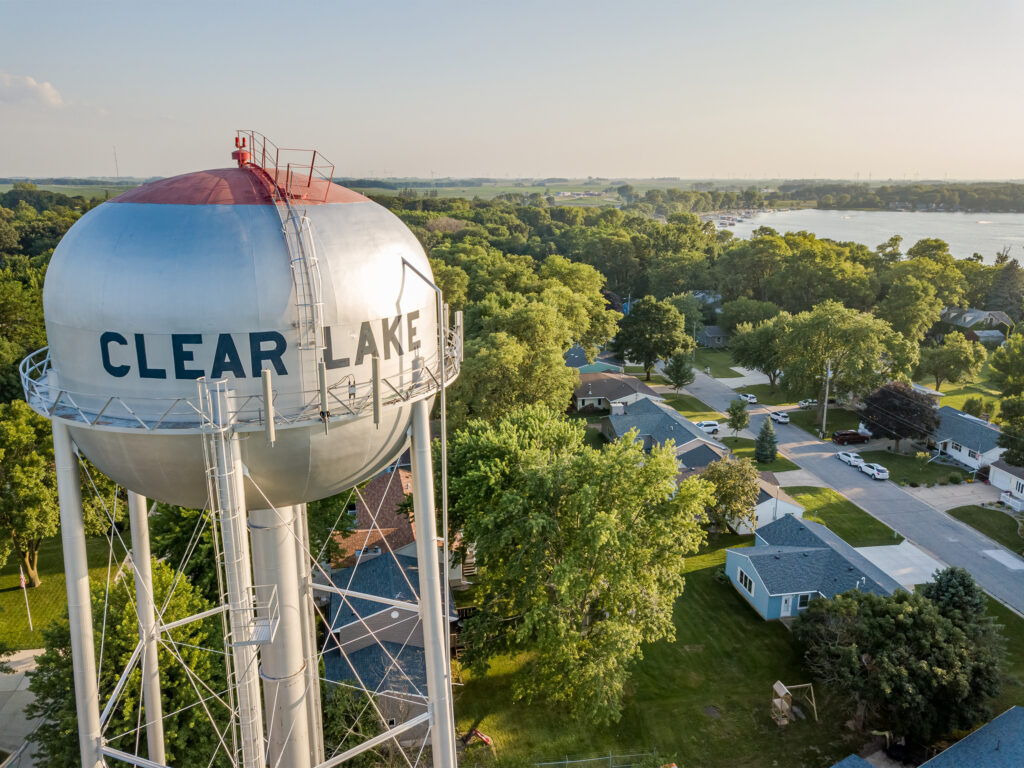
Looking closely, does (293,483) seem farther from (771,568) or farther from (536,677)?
(771,568)

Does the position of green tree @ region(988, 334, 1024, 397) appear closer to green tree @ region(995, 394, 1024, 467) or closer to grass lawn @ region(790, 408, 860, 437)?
green tree @ region(995, 394, 1024, 467)

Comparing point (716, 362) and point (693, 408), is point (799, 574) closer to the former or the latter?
point (693, 408)

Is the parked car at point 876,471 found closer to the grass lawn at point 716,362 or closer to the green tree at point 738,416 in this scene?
the green tree at point 738,416

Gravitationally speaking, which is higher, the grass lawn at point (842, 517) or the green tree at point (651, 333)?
the green tree at point (651, 333)

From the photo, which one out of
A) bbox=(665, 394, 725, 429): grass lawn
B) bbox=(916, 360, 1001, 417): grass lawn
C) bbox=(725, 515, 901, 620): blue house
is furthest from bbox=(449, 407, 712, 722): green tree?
bbox=(916, 360, 1001, 417): grass lawn

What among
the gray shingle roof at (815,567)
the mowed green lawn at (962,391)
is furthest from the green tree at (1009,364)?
the gray shingle roof at (815,567)
